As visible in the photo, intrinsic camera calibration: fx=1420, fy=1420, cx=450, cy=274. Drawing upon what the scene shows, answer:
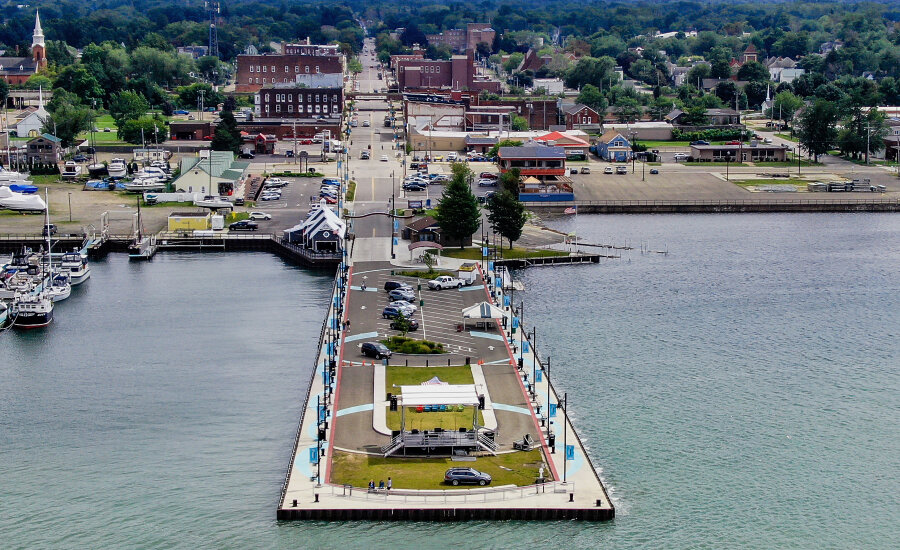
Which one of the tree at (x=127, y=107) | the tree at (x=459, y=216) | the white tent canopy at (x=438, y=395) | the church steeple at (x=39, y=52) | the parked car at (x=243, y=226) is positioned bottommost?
the white tent canopy at (x=438, y=395)

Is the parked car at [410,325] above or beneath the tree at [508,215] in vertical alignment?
beneath

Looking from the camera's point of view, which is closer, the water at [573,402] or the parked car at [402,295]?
the water at [573,402]

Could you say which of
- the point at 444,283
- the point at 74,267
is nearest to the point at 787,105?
the point at 444,283

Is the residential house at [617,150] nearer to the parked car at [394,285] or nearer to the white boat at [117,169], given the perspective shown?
the white boat at [117,169]

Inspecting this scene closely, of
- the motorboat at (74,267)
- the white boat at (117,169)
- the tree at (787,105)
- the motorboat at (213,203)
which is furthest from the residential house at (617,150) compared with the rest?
the motorboat at (74,267)

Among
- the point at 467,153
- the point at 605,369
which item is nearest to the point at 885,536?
the point at 605,369

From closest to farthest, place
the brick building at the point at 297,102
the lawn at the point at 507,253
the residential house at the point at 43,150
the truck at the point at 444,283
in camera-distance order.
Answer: the truck at the point at 444,283 < the lawn at the point at 507,253 < the residential house at the point at 43,150 < the brick building at the point at 297,102

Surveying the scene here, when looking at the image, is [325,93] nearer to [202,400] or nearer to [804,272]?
[804,272]

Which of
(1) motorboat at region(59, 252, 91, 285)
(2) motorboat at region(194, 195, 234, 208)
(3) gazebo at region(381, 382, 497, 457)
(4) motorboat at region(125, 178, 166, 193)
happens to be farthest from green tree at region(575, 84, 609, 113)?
(3) gazebo at region(381, 382, 497, 457)
